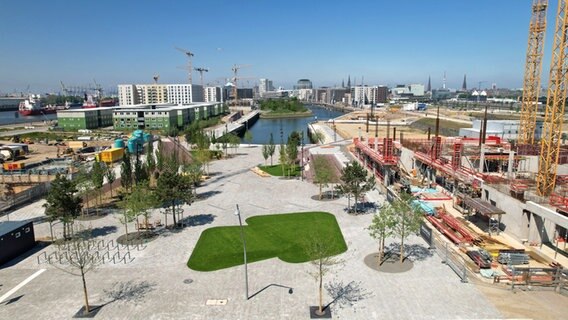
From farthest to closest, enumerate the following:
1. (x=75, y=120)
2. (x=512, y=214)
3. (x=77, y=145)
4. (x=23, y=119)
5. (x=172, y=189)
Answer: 1. (x=23, y=119)
2. (x=75, y=120)
3. (x=77, y=145)
4. (x=172, y=189)
5. (x=512, y=214)

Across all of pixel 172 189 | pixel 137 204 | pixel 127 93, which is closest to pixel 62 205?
pixel 137 204

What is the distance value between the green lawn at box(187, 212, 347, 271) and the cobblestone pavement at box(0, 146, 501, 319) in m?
0.69

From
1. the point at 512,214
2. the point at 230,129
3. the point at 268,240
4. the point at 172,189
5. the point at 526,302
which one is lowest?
the point at 526,302

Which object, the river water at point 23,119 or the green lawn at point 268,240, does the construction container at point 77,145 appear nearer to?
the green lawn at point 268,240

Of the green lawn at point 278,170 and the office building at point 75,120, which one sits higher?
the office building at point 75,120

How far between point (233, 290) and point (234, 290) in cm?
5

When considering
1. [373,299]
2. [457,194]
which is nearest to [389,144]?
[457,194]

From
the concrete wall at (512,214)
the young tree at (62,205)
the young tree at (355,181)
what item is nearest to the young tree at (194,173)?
the young tree at (62,205)

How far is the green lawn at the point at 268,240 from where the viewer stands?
21547 mm

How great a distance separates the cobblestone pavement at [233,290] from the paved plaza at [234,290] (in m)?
0.04

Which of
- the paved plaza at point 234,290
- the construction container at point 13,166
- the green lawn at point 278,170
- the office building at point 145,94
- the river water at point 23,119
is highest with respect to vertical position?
the office building at point 145,94

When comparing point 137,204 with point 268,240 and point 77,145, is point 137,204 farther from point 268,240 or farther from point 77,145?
point 77,145

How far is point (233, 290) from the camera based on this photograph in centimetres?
1800

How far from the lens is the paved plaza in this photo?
16.0 meters
